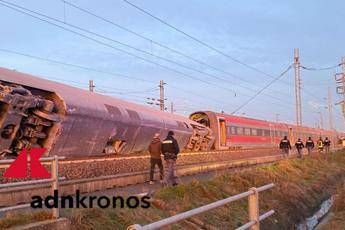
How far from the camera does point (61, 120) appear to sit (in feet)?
56.1

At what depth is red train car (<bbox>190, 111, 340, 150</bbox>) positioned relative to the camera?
134 feet

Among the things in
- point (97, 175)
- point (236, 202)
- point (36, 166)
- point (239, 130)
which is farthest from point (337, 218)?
point (239, 130)

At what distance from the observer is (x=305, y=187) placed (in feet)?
73.3

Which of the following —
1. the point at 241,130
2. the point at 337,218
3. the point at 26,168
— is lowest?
the point at 337,218

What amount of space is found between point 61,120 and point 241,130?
95.6 feet

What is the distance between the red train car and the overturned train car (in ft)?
54.3

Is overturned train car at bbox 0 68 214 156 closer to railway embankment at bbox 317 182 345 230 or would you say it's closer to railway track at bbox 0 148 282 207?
railway track at bbox 0 148 282 207

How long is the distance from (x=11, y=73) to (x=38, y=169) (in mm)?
8348

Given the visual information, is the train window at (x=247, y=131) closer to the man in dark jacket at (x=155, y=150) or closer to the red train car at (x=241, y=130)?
the red train car at (x=241, y=130)

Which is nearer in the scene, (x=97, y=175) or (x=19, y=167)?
(x=19, y=167)

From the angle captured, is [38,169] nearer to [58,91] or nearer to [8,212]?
[8,212]

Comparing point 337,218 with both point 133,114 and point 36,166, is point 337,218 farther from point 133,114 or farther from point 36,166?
point 133,114

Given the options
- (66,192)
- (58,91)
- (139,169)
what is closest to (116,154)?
(139,169)

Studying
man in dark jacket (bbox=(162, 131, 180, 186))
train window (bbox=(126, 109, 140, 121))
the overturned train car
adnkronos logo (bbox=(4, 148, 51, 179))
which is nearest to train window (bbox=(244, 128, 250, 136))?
the overturned train car
